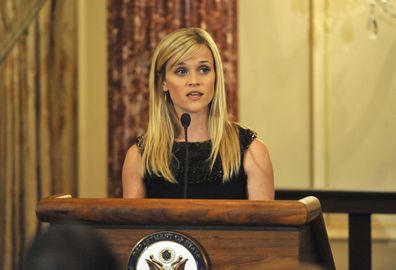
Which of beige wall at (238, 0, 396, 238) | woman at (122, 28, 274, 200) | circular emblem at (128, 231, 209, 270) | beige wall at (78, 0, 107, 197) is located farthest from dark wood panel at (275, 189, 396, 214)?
circular emblem at (128, 231, 209, 270)

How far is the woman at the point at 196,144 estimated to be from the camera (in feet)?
7.63

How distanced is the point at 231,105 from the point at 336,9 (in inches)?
38.4

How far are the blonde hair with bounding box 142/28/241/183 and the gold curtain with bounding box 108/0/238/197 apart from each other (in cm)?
295

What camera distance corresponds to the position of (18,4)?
210 inches

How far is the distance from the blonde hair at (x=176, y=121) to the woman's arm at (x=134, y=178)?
33 millimetres

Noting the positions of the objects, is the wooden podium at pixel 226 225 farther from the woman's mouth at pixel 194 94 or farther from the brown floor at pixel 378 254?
the brown floor at pixel 378 254

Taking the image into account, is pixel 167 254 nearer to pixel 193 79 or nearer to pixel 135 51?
pixel 193 79

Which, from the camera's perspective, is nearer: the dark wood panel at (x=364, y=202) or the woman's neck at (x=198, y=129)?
the woman's neck at (x=198, y=129)

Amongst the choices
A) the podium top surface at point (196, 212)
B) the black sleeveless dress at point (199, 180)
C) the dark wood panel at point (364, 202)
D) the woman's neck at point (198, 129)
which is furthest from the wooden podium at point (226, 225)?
the dark wood panel at point (364, 202)

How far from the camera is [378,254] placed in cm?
537

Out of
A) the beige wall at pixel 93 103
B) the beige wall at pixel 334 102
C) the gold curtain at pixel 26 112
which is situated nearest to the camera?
the gold curtain at pixel 26 112

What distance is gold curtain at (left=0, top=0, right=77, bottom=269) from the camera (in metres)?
5.29

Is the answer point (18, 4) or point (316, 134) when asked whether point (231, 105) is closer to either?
point (316, 134)

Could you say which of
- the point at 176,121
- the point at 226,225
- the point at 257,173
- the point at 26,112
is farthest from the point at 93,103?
Result: the point at 226,225
